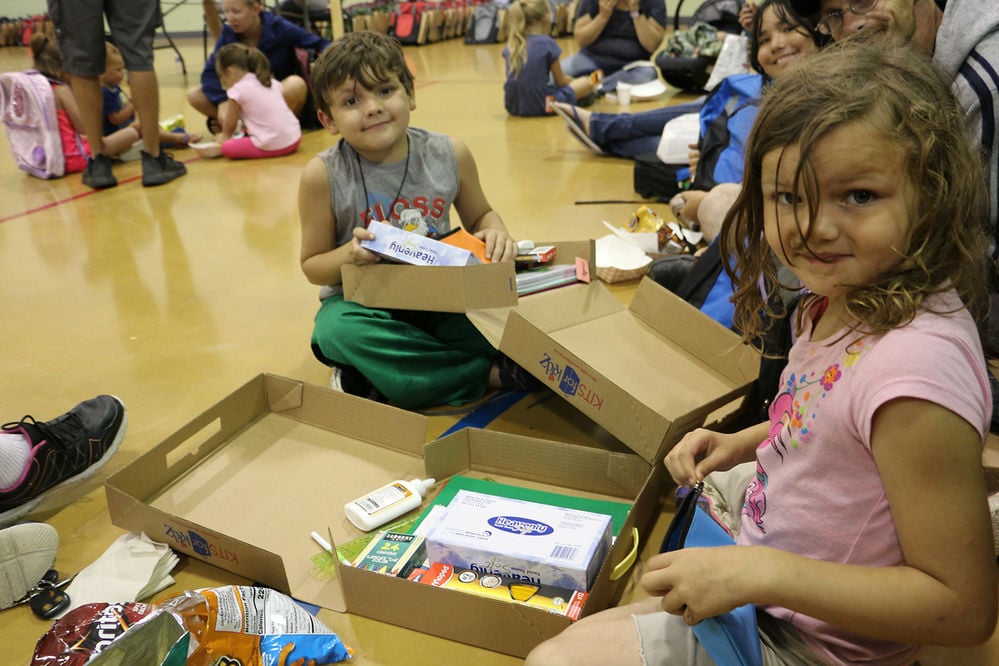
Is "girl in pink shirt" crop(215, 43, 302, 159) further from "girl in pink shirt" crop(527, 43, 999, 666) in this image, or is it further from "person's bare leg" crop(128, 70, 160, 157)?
"girl in pink shirt" crop(527, 43, 999, 666)

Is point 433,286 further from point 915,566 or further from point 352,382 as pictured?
point 915,566

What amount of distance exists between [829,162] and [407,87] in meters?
1.39

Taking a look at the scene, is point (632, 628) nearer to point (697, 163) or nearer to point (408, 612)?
point (408, 612)

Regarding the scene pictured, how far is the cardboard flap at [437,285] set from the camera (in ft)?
5.78

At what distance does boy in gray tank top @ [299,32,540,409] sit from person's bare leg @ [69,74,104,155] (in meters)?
2.34

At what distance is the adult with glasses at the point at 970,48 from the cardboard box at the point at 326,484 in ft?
3.00

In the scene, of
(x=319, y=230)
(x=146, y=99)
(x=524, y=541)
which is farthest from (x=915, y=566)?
(x=146, y=99)

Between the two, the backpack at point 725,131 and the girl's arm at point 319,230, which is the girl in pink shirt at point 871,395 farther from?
the backpack at point 725,131

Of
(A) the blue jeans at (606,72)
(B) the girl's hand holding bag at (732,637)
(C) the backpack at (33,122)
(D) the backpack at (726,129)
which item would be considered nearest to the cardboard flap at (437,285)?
(B) the girl's hand holding bag at (732,637)

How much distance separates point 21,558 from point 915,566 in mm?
1440

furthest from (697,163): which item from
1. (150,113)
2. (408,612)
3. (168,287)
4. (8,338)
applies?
(150,113)

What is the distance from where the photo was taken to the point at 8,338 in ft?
8.13

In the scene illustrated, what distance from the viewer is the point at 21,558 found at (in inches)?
57.9

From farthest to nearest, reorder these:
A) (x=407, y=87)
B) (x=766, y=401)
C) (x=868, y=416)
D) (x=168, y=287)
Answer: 1. (x=168, y=287)
2. (x=407, y=87)
3. (x=766, y=401)
4. (x=868, y=416)
